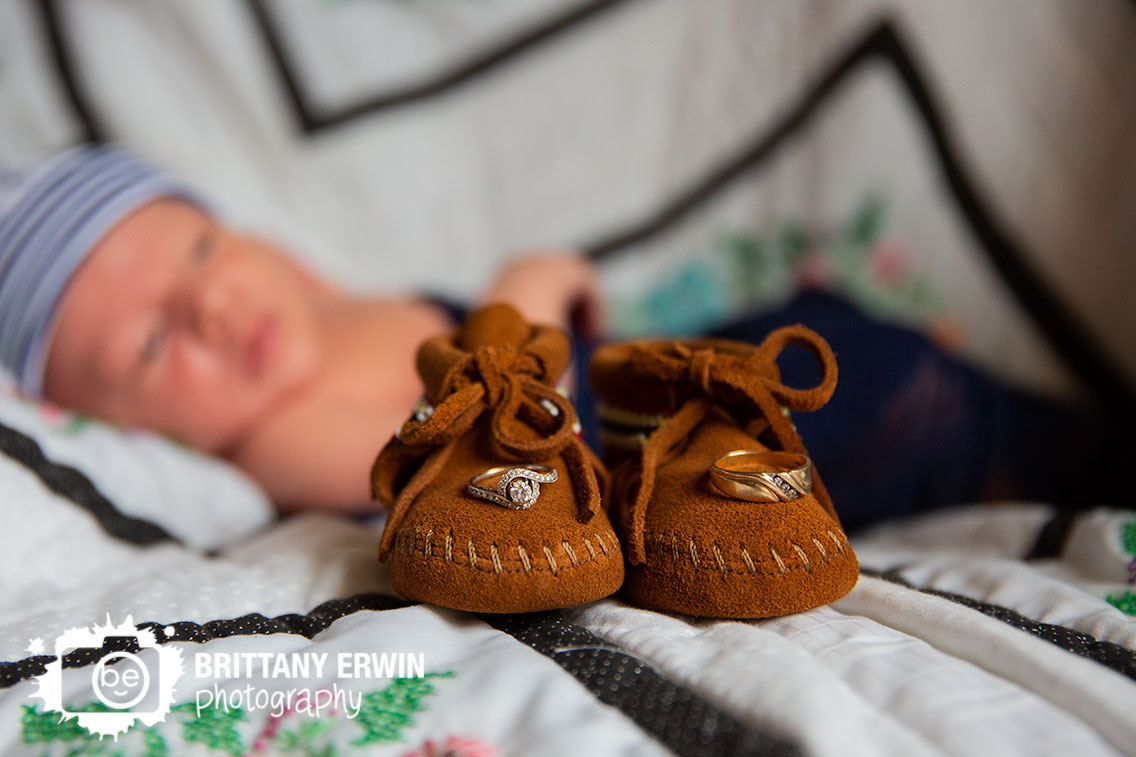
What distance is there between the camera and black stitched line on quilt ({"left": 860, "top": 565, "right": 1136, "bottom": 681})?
18.2 inches

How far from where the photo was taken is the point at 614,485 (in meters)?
0.59

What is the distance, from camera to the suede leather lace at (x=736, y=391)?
1.84ft

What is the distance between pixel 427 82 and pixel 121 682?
1179 mm

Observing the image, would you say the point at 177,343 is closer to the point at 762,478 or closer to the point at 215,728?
the point at 215,728

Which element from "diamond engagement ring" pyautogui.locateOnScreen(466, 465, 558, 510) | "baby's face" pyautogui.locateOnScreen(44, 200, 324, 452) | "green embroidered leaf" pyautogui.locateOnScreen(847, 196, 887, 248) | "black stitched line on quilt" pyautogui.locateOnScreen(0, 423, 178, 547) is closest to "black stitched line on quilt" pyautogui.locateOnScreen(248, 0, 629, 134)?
"baby's face" pyautogui.locateOnScreen(44, 200, 324, 452)

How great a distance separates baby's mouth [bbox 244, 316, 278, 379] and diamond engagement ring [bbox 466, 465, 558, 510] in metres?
0.59

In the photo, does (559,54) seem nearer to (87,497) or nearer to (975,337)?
(975,337)

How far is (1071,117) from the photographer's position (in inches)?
43.4

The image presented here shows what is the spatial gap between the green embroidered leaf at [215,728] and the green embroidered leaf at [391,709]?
0.20ft

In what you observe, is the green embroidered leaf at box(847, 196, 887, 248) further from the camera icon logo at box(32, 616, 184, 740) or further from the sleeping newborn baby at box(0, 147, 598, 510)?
the camera icon logo at box(32, 616, 184, 740)

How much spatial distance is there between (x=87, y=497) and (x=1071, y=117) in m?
1.28

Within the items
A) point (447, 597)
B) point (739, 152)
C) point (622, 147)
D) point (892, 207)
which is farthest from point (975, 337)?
point (447, 597)

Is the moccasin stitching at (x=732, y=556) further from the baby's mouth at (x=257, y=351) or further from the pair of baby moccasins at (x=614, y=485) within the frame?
the baby's mouth at (x=257, y=351)

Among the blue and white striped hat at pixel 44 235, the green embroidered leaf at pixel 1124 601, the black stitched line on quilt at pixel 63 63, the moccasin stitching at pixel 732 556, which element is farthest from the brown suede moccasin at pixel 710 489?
the black stitched line on quilt at pixel 63 63
